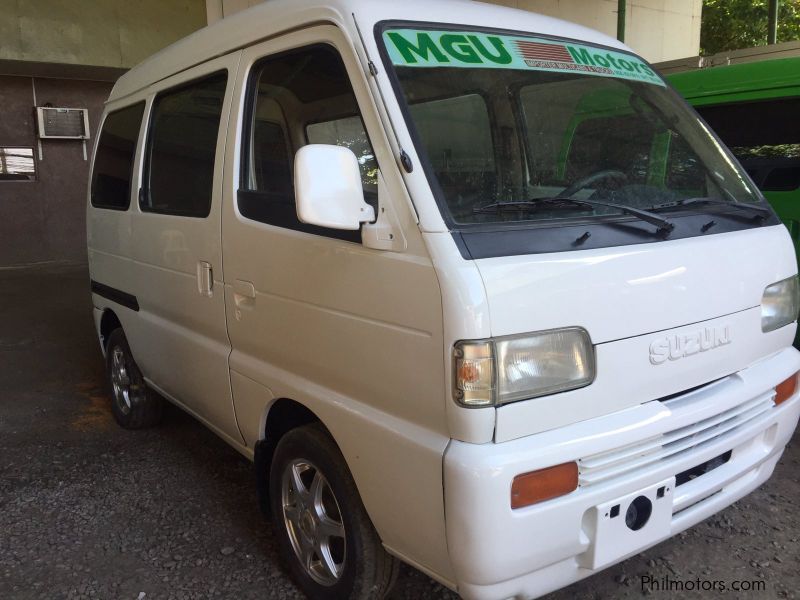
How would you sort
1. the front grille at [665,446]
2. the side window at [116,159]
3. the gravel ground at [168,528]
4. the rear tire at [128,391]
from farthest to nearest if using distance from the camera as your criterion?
the rear tire at [128,391]
the side window at [116,159]
the gravel ground at [168,528]
the front grille at [665,446]

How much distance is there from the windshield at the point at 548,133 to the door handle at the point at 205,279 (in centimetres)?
124

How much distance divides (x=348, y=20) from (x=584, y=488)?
1566mm

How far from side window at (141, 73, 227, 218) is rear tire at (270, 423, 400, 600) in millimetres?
1120

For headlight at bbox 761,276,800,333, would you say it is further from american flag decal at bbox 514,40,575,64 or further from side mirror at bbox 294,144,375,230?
side mirror at bbox 294,144,375,230

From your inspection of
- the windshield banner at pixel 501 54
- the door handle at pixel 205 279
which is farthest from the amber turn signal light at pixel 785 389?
the door handle at pixel 205 279

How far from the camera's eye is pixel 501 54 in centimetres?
242

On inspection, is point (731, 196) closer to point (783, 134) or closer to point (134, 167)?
point (783, 134)

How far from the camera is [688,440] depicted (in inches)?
84.0

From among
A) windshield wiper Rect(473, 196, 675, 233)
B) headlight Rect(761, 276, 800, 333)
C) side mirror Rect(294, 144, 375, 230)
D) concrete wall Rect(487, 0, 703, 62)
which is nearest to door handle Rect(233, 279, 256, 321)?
side mirror Rect(294, 144, 375, 230)

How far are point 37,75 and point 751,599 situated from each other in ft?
38.9

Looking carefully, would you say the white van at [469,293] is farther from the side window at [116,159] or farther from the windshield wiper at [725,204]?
the side window at [116,159]

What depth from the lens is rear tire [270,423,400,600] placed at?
2.29 metres

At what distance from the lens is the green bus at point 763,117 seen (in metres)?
4.11

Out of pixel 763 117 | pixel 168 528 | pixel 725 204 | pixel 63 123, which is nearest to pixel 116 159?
pixel 168 528
